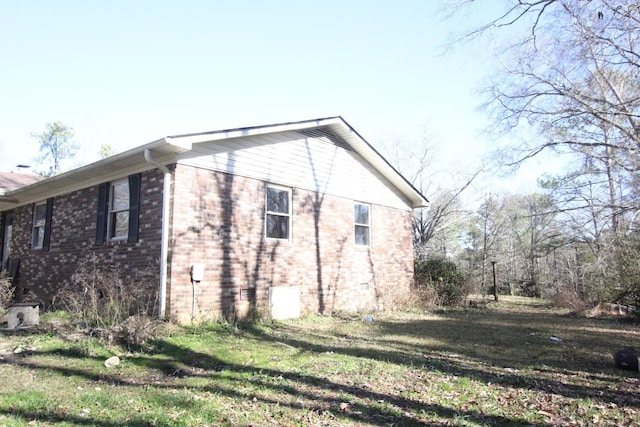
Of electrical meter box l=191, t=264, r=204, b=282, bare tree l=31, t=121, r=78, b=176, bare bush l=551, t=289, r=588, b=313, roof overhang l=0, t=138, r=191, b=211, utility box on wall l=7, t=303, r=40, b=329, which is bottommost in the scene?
bare bush l=551, t=289, r=588, b=313

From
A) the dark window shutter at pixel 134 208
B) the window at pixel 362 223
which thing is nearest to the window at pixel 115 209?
the dark window shutter at pixel 134 208

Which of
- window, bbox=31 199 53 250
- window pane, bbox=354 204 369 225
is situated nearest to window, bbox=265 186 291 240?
window pane, bbox=354 204 369 225

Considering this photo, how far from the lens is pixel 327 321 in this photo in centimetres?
966

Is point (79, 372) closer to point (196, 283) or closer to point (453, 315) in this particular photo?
point (196, 283)

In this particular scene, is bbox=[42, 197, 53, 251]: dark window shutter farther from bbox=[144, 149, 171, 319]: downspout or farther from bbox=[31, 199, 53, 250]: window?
bbox=[144, 149, 171, 319]: downspout

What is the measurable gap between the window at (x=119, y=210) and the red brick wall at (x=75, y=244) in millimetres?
312

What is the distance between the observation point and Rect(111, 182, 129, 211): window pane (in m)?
9.19

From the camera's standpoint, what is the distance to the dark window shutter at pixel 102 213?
932cm

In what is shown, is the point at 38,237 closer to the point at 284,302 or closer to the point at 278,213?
the point at 278,213

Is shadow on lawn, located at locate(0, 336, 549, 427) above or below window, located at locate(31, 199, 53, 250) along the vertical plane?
below

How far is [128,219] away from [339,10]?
6558 mm

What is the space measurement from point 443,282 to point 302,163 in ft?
24.7

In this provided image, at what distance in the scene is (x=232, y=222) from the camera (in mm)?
8836

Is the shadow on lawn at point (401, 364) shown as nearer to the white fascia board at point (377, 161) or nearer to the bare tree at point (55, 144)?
the white fascia board at point (377, 161)
